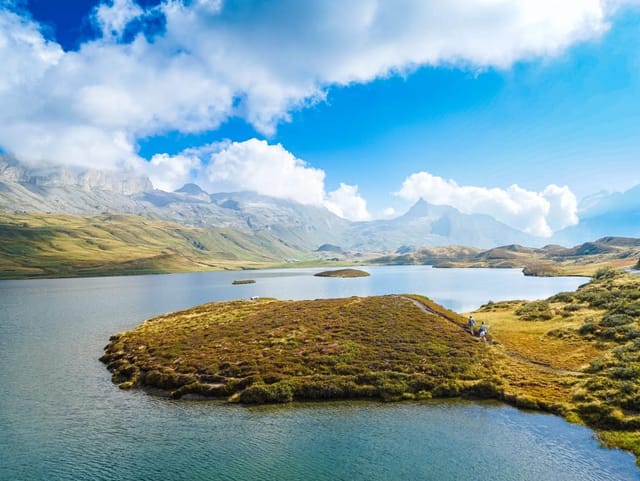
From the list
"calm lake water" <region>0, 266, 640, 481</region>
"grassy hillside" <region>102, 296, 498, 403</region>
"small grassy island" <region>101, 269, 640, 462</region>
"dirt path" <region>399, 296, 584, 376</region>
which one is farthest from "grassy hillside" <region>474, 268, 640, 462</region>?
"grassy hillside" <region>102, 296, 498, 403</region>

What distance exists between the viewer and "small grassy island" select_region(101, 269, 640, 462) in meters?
39.6

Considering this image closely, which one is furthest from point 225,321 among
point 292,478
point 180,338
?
point 292,478

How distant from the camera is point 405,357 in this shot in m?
49.0

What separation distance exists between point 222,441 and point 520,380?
34169mm

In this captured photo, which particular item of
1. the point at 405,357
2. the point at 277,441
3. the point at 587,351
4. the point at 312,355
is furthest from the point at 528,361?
the point at 277,441

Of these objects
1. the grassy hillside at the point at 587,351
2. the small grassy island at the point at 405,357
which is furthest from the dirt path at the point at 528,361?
the small grassy island at the point at 405,357

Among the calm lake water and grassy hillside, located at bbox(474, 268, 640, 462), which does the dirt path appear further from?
the calm lake water

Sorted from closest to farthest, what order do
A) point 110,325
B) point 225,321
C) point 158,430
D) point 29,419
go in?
1. point 158,430
2. point 29,419
3. point 225,321
4. point 110,325

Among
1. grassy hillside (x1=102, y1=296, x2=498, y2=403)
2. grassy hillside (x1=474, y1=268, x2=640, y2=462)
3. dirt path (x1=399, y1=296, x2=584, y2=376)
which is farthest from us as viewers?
dirt path (x1=399, y1=296, x2=584, y2=376)

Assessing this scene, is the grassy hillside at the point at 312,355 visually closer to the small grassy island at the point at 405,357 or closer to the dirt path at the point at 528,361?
the small grassy island at the point at 405,357

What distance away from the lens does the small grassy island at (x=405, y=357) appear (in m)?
39.6

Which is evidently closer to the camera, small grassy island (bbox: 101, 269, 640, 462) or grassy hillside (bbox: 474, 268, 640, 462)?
grassy hillside (bbox: 474, 268, 640, 462)

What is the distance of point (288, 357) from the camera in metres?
50.9

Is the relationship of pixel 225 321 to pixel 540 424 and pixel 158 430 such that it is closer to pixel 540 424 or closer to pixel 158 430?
pixel 158 430
